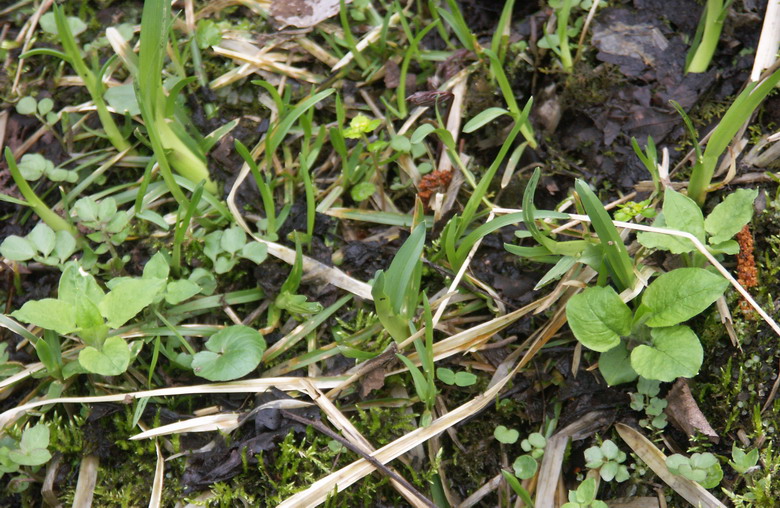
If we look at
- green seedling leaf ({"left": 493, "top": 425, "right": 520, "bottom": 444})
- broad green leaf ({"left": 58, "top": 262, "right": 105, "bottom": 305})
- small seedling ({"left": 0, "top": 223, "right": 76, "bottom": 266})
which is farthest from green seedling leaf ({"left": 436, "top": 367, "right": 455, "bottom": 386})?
small seedling ({"left": 0, "top": 223, "right": 76, "bottom": 266})

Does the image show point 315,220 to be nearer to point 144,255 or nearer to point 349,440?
point 144,255

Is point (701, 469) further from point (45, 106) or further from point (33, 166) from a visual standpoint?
point (45, 106)

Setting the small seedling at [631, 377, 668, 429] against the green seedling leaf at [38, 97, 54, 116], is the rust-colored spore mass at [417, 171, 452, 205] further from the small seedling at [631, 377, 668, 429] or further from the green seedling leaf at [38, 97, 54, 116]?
the green seedling leaf at [38, 97, 54, 116]

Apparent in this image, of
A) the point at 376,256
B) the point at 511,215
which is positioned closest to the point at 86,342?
the point at 376,256

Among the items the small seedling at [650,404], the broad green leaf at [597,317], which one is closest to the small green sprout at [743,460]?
the small seedling at [650,404]

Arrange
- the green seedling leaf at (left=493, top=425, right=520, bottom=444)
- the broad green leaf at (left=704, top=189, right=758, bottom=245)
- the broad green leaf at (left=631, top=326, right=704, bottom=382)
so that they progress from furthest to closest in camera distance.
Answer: the green seedling leaf at (left=493, top=425, right=520, bottom=444)
the broad green leaf at (left=704, top=189, right=758, bottom=245)
the broad green leaf at (left=631, top=326, right=704, bottom=382)
